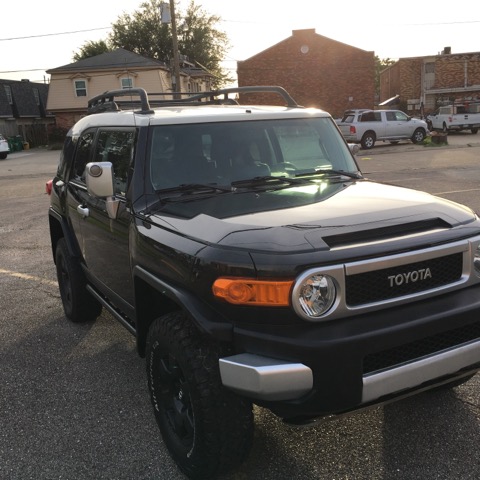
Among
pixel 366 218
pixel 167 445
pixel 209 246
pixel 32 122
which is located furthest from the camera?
pixel 32 122

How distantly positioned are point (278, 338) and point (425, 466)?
1.23m

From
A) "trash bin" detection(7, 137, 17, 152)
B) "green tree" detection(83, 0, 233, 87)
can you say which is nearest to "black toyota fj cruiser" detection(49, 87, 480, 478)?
"trash bin" detection(7, 137, 17, 152)

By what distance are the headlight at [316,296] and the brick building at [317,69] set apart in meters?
41.4

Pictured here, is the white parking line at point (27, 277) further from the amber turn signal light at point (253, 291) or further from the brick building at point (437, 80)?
the brick building at point (437, 80)

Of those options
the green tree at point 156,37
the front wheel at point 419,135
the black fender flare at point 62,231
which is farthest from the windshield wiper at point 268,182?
the green tree at point 156,37

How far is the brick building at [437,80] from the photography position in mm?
45500

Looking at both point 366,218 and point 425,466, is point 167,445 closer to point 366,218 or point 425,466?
point 425,466

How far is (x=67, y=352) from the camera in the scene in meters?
4.51

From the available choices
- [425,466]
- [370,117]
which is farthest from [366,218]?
[370,117]

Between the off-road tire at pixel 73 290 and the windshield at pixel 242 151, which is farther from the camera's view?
the off-road tire at pixel 73 290

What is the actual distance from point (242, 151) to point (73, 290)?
2279mm

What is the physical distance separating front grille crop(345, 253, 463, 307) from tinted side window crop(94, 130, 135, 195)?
5.84ft

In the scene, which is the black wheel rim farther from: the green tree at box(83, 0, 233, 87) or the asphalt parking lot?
the green tree at box(83, 0, 233, 87)

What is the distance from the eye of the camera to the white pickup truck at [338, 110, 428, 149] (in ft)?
87.1
